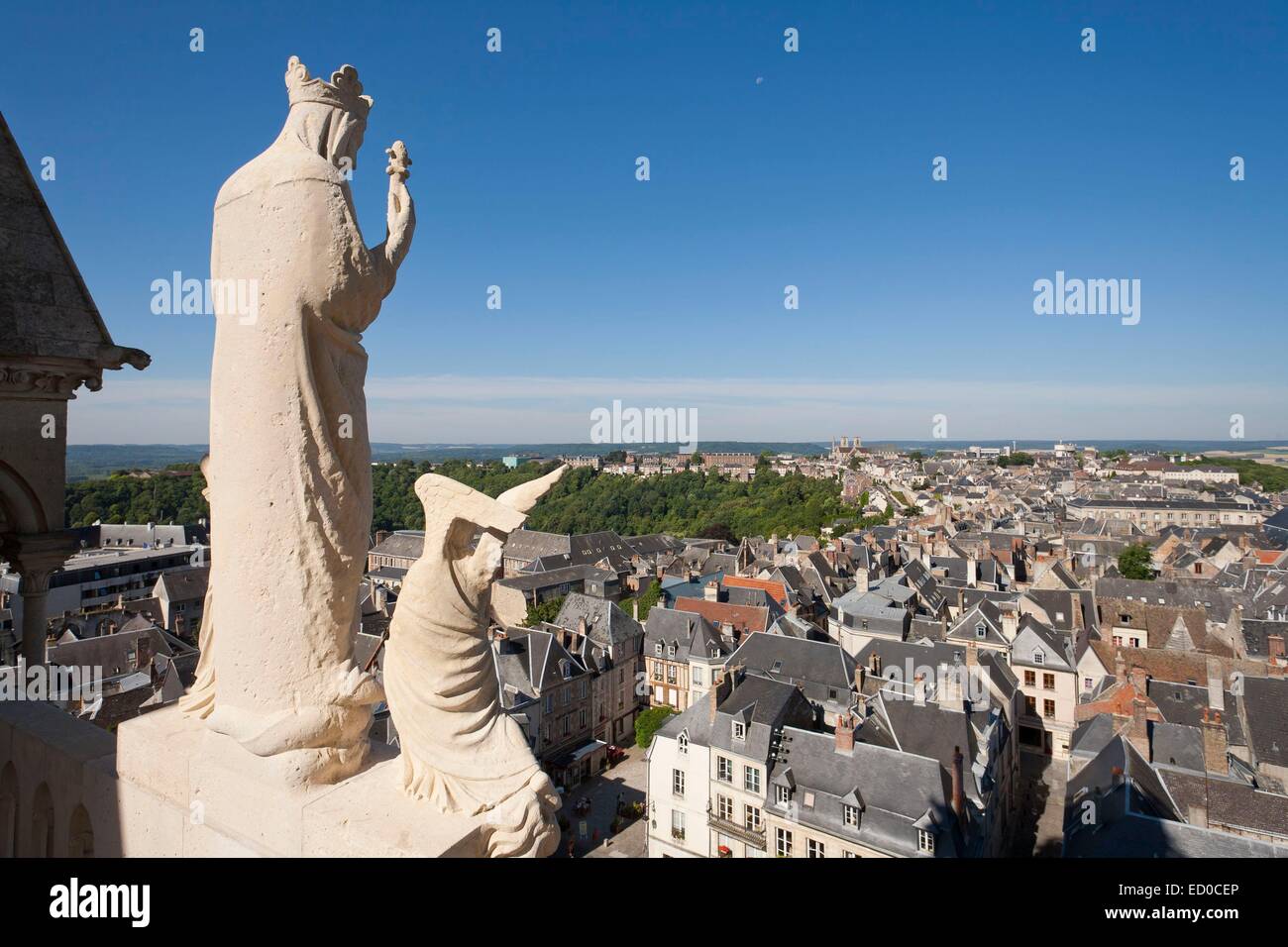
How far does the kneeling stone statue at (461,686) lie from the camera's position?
11.3 feet

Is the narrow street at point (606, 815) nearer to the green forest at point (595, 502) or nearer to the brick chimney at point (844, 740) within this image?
the brick chimney at point (844, 740)

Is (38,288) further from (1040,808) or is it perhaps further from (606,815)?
(1040,808)

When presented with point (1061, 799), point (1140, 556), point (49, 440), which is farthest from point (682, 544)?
point (49, 440)

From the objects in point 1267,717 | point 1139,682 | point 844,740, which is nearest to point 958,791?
point 844,740

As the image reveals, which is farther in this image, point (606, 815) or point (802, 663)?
point (802, 663)

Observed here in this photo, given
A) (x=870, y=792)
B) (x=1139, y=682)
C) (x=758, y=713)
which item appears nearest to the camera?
(x=870, y=792)

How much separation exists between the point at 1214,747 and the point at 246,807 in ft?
87.1

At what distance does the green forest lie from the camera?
7862cm

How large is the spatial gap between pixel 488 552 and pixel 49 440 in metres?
6.84

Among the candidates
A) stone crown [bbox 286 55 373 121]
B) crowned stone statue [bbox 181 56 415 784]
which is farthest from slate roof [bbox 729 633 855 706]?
stone crown [bbox 286 55 373 121]

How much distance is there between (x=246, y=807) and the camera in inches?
151
